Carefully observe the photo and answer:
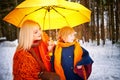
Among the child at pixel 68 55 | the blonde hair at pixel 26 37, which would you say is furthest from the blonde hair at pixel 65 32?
the blonde hair at pixel 26 37

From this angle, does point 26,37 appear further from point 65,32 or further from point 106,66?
point 106,66

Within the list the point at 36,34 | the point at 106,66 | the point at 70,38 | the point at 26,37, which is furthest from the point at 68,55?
the point at 106,66

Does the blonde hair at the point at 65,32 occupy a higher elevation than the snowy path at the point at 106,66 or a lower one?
higher

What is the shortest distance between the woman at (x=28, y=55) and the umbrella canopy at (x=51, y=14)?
73 centimetres

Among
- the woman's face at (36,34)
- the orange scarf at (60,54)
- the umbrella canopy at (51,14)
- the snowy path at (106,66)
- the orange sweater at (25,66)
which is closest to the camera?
the orange sweater at (25,66)

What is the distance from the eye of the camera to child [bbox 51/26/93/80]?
15.7 feet

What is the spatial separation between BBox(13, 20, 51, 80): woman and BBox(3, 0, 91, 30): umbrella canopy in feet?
2.38

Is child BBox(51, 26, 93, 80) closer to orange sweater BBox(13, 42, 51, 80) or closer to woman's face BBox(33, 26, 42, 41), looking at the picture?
woman's face BBox(33, 26, 42, 41)

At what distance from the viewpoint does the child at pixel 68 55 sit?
4781mm

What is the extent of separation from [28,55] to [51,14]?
4.36 feet

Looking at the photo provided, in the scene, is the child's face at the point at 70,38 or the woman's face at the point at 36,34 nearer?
the woman's face at the point at 36,34

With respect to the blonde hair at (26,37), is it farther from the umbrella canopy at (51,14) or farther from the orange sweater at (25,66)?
the umbrella canopy at (51,14)

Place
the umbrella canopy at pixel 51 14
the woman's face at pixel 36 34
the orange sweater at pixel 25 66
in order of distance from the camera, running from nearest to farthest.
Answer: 1. the orange sweater at pixel 25 66
2. the woman's face at pixel 36 34
3. the umbrella canopy at pixel 51 14

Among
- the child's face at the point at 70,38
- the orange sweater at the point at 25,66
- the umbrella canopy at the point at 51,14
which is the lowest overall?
the orange sweater at the point at 25,66
